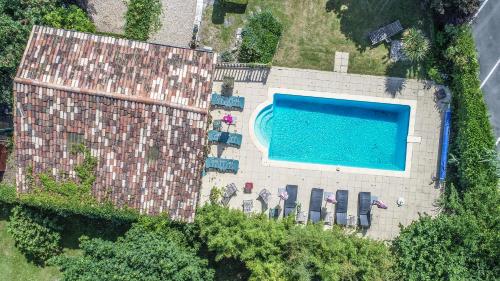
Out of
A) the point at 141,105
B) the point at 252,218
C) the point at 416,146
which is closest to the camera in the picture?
the point at 141,105

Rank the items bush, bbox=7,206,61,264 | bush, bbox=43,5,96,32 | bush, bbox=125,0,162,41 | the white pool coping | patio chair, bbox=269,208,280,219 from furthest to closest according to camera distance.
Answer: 1. the white pool coping
2. patio chair, bbox=269,208,280,219
3. bush, bbox=125,0,162,41
4. bush, bbox=7,206,61,264
5. bush, bbox=43,5,96,32

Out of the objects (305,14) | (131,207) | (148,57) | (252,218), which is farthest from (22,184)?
(305,14)

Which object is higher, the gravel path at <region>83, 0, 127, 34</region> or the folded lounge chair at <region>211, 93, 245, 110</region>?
the gravel path at <region>83, 0, 127, 34</region>

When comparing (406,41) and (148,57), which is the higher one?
(406,41)

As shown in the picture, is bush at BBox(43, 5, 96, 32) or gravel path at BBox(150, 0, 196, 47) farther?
gravel path at BBox(150, 0, 196, 47)

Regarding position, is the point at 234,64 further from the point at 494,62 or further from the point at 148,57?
the point at 494,62

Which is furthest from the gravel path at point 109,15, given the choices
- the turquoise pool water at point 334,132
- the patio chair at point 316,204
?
the patio chair at point 316,204

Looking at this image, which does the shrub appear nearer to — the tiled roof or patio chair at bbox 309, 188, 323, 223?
patio chair at bbox 309, 188, 323, 223

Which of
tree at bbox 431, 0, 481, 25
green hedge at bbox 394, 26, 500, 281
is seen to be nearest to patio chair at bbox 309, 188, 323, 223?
green hedge at bbox 394, 26, 500, 281
